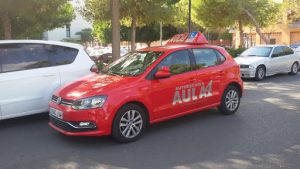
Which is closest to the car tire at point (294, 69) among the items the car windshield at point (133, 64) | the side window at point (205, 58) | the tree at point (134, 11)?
the tree at point (134, 11)

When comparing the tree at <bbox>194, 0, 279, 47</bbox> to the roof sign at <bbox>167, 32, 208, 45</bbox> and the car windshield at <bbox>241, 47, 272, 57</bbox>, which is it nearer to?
the car windshield at <bbox>241, 47, 272, 57</bbox>

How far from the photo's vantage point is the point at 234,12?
25062 millimetres

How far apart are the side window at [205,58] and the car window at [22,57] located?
292cm

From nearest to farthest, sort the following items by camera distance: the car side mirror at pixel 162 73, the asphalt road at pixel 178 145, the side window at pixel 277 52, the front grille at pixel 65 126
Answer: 1. the asphalt road at pixel 178 145
2. the front grille at pixel 65 126
3. the car side mirror at pixel 162 73
4. the side window at pixel 277 52

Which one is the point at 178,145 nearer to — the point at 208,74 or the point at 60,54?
the point at 208,74

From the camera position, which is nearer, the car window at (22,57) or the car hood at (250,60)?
the car window at (22,57)

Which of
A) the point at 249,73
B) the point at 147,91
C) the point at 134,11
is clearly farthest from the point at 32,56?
the point at 134,11

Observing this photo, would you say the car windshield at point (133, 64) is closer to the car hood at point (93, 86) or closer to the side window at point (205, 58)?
the car hood at point (93, 86)

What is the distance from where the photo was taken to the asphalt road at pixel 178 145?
17.1 ft

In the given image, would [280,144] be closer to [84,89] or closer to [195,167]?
[195,167]

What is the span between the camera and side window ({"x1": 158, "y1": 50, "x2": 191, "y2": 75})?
22.3 ft

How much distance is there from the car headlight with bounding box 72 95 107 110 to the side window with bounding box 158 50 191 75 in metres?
1.37

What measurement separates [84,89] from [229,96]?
3.23 m

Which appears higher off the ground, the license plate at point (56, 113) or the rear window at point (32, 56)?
the rear window at point (32, 56)
